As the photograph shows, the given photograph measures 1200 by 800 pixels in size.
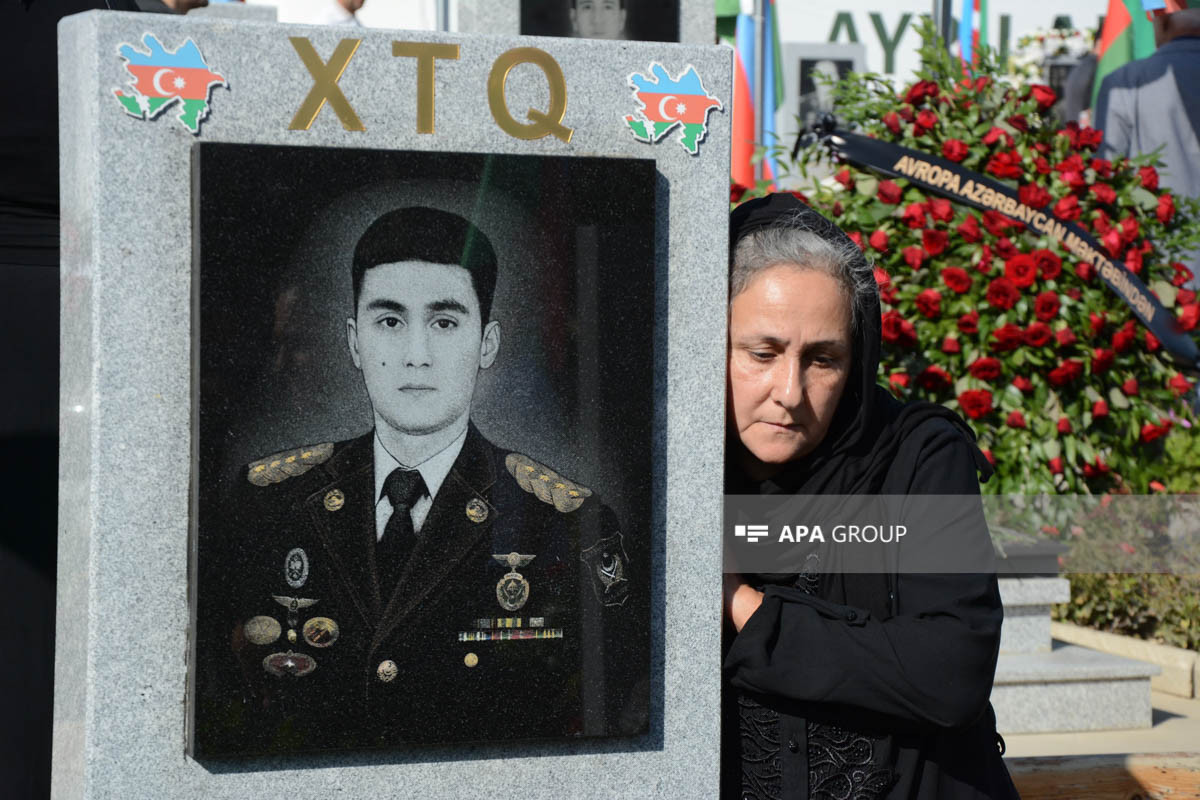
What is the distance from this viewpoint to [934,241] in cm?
452

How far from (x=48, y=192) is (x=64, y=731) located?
0.87 metres

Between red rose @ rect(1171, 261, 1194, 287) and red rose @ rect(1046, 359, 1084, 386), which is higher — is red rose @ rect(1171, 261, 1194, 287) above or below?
above

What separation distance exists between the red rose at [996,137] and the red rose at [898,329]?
713 millimetres

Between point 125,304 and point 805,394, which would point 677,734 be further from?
point 125,304

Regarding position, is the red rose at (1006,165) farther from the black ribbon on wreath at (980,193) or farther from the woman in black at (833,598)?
the woman in black at (833,598)

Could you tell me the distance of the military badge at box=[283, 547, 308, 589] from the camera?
1.85 m

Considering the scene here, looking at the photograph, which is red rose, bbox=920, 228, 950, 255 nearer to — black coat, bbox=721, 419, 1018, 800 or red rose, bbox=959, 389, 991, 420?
red rose, bbox=959, 389, 991, 420

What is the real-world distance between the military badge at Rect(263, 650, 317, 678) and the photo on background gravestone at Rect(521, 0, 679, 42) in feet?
11.8

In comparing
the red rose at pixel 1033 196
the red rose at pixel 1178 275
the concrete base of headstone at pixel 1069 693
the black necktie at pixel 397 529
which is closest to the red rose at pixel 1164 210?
the red rose at pixel 1178 275

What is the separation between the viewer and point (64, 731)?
1.96 meters

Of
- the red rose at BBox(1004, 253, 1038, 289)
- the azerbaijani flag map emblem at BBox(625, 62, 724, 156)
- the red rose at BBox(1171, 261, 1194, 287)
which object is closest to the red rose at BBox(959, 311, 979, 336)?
the red rose at BBox(1004, 253, 1038, 289)

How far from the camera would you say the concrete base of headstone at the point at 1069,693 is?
4.23 m

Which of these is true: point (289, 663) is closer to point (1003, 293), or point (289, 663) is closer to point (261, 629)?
point (261, 629)

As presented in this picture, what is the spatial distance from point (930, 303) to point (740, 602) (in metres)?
2.56
